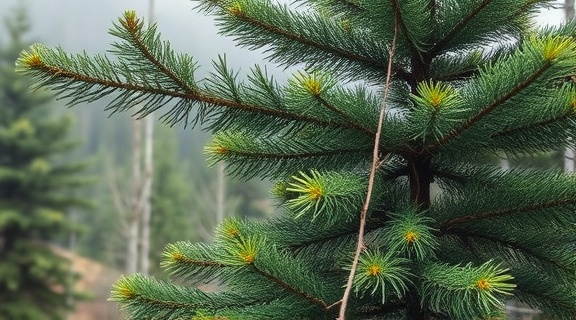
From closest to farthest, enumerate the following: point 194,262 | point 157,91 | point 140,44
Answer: point 140,44 < point 157,91 < point 194,262

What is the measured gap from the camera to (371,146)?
1.66 m

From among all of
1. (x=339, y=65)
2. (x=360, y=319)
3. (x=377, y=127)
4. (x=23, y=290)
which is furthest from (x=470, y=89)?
(x=23, y=290)

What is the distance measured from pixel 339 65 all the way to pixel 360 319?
893 mm

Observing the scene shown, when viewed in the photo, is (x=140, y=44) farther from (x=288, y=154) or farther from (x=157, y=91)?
(x=288, y=154)

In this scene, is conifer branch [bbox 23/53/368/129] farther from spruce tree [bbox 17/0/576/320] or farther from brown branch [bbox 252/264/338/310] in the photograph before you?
brown branch [bbox 252/264/338/310]

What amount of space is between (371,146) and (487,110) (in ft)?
1.23

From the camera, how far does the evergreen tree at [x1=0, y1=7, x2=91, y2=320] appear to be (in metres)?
13.2

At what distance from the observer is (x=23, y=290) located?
1338 cm

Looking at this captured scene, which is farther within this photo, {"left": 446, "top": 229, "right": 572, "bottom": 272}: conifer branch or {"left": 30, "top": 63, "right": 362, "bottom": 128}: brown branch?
{"left": 446, "top": 229, "right": 572, "bottom": 272}: conifer branch

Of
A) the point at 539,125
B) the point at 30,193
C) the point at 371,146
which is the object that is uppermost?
the point at 30,193

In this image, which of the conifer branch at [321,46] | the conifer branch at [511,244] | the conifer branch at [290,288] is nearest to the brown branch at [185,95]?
the conifer branch at [321,46]

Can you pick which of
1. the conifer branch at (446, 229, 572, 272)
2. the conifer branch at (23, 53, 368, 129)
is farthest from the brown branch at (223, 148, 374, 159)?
the conifer branch at (446, 229, 572, 272)

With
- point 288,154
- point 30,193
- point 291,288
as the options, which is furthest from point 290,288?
point 30,193

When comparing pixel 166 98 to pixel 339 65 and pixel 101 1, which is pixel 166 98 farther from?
pixel 101 1
